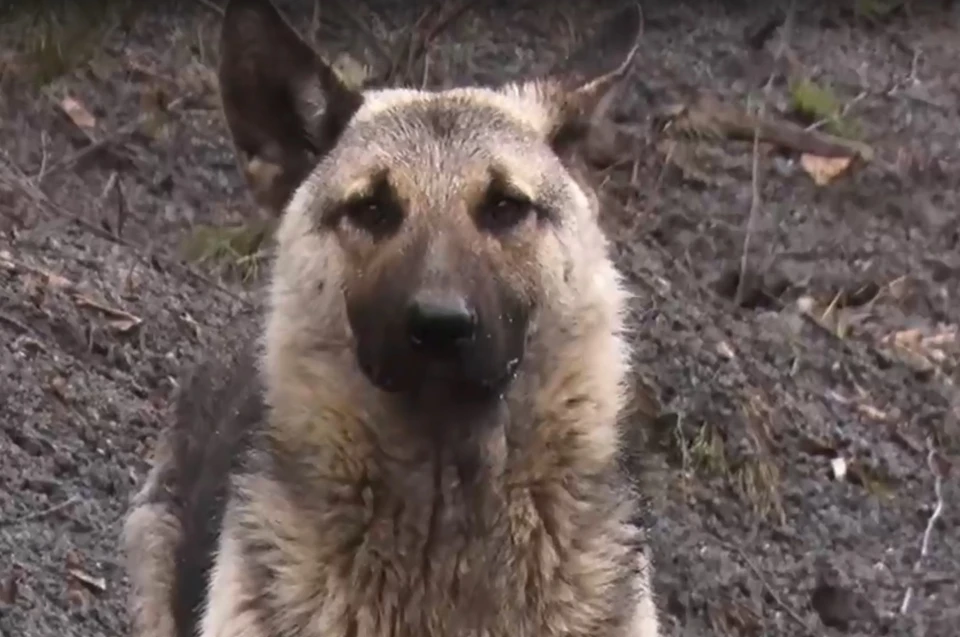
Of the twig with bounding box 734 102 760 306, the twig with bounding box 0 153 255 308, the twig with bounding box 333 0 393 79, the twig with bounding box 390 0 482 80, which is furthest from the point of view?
the twig with bounding box 333 0 393 79

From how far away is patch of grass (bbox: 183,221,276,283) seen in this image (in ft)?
21.3

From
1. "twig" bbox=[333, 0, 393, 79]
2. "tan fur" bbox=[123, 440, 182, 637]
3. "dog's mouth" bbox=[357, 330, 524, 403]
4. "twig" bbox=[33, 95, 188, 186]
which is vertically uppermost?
Result: "dog's mouth" bbox=[357, 330, 524, 403]

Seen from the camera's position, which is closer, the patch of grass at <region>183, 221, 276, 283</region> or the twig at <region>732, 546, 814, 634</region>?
the twig at <region>732, 546, 814, 634</region>

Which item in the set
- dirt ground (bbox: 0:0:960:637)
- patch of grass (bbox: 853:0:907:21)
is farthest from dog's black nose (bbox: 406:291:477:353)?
patch of grass (bbox: 853:0:907:21)

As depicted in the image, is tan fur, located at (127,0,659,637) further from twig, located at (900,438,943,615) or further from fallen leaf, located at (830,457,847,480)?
fallen leaf, located at (830,457,847,480)

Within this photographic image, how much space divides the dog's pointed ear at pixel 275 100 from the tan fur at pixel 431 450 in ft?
0.07

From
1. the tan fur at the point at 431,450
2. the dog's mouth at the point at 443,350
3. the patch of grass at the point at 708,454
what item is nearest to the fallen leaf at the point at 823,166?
the patch of grass at the point at 708,454

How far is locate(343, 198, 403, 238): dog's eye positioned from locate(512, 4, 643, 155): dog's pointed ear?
21.4 inches

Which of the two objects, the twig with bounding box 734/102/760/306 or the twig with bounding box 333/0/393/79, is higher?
the twig with bounding box 333/0/393/79

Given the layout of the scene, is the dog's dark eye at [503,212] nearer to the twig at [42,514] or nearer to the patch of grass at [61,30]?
the twig at [42,514]

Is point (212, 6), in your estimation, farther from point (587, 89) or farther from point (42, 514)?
point (587, 89)

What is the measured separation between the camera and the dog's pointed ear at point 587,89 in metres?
3.86

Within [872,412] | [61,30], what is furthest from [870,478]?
[61,30]

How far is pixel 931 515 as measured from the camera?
18.9 ft
